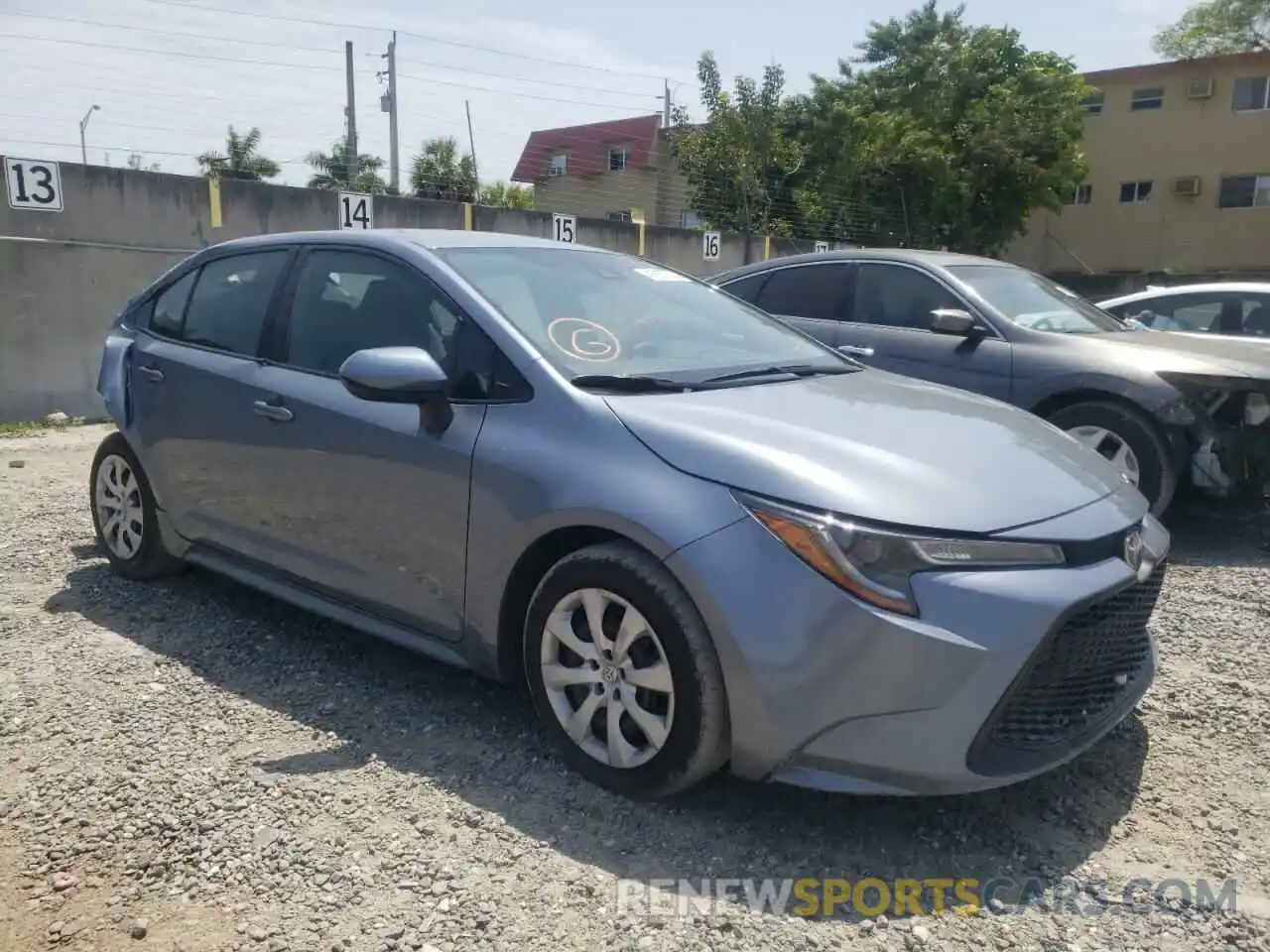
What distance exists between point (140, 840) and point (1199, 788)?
293 cm

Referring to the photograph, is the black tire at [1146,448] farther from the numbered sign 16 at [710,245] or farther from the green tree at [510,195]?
the green tree at [510,195]

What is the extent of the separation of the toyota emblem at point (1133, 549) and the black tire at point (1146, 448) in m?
2.66

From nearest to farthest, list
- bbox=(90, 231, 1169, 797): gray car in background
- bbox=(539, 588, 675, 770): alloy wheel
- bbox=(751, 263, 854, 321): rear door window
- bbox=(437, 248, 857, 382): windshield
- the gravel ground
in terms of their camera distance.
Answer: the gravel ground
bbox=(90, 231, 1169, 797): gray car in background
bbox=(539, 588, 675, 770): alloy wheel
bbox=(437, 248, 857, 382): windshield
bbox=(751, 263, 854, 321): rear door window

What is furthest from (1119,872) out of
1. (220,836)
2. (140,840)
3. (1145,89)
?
(1145,89)

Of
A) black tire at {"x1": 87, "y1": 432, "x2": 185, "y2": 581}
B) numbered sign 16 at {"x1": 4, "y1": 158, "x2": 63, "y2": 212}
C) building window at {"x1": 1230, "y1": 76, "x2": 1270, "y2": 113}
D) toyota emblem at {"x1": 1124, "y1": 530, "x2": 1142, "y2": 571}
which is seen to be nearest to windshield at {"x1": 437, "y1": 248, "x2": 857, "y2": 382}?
toyota emblem at {"x1": 1124, "y1": 530, "x2": 1142, "y2": 571}

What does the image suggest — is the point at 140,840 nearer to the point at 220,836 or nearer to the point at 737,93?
the point at 220,836

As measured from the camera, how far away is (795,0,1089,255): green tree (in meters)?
25.5

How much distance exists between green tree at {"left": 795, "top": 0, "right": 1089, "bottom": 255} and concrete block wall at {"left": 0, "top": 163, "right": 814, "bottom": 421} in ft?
48.3

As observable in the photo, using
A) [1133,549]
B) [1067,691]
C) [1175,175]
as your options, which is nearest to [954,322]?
[1133,549]

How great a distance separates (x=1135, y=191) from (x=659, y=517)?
113ft

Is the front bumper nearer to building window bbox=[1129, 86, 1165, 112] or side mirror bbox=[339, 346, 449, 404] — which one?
side mirror bbox=[339, 346, 449, 404]

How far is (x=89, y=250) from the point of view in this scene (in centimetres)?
988

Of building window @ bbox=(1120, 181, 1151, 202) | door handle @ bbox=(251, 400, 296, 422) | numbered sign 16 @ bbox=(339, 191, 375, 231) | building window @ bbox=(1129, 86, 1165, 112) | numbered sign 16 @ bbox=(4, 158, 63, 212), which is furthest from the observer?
building window @ bbox=(1120, 181, 1151, 202)

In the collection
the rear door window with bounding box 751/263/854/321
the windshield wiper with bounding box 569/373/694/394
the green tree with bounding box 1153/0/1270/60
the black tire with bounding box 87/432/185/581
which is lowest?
the black tire with bounding box 87/432/185/581
